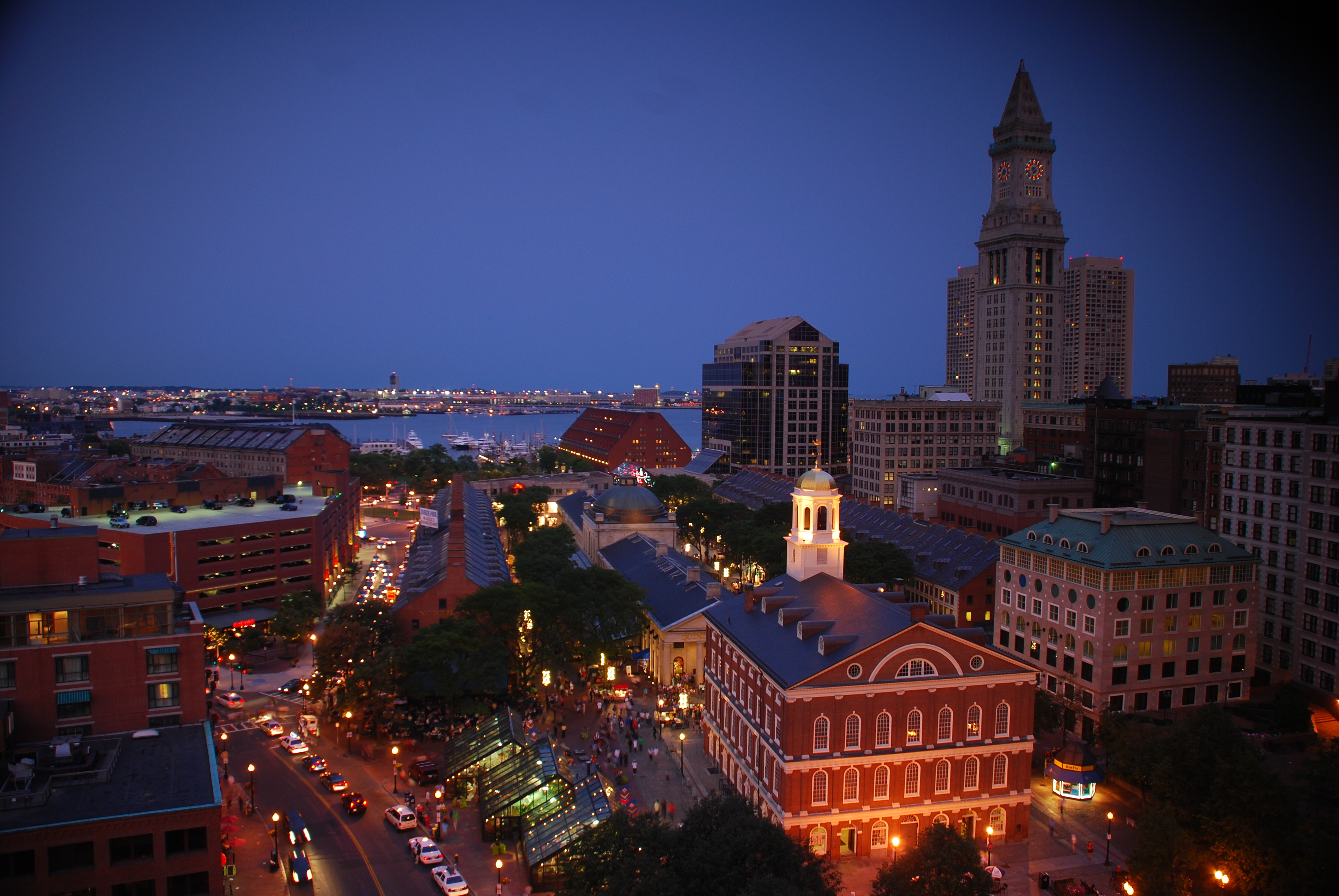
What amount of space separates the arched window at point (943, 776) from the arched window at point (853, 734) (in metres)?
4.64

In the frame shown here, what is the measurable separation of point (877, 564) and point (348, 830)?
48210 mm

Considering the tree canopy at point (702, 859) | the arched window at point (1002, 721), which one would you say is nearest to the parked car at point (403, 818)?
the tree canopy at point (702, 859)

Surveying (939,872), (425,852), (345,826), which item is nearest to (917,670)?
(939,872)

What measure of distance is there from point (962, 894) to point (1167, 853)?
10489 millimetres

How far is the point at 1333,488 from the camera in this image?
58.2 meters

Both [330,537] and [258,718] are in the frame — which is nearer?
[258,718]

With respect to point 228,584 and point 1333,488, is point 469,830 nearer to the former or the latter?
point 228,584

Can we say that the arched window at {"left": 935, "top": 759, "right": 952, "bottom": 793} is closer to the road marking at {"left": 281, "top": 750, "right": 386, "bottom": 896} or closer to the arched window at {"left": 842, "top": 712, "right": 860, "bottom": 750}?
the arched window at {"left": 842, "top": 712, "right": 860, "bottom": 750}

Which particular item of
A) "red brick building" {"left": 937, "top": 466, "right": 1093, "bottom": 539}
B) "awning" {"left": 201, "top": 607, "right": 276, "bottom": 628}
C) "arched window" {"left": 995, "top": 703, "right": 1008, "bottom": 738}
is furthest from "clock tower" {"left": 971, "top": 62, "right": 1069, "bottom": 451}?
"awning" {"left": 201, "top": 607, "right": 276, "bottom": 628}

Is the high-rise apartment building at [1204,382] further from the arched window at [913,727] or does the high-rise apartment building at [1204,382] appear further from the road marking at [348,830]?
the road marking at [348,830]

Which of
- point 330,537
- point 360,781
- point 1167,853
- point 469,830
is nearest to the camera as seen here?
point 1167,853

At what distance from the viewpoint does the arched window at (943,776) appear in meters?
42.6

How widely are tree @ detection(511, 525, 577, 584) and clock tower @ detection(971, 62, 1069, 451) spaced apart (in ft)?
277

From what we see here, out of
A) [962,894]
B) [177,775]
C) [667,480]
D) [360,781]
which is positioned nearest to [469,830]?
[360,781]
